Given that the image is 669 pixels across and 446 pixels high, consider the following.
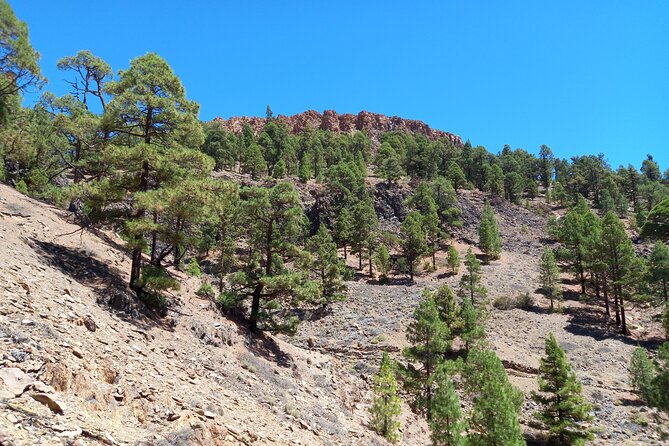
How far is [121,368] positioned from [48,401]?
3.28 meters

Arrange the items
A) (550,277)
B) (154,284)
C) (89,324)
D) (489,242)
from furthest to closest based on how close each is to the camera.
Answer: (489,242)
(550,277)
(154,284)
(89,324)

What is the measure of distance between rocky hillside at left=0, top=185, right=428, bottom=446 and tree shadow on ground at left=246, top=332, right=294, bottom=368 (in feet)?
0.27

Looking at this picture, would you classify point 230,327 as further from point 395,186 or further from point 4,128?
point 395,186

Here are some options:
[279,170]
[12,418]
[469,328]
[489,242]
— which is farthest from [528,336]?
[279,170]

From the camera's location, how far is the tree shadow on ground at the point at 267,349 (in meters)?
19.9

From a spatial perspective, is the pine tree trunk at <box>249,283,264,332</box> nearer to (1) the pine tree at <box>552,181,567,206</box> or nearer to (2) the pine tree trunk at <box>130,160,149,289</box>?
(2) the pine tree trunk at <box>130,160,149,289</box>

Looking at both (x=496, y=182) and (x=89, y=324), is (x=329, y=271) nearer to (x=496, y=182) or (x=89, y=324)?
(x=89, y=324)

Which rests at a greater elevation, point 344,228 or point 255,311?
point 344,228

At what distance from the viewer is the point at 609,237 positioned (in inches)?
1663

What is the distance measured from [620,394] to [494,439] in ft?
60.5

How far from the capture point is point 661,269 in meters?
42.4

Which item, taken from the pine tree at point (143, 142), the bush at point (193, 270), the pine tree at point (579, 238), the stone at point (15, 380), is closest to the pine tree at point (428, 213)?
the pine tree at point (579, 238)

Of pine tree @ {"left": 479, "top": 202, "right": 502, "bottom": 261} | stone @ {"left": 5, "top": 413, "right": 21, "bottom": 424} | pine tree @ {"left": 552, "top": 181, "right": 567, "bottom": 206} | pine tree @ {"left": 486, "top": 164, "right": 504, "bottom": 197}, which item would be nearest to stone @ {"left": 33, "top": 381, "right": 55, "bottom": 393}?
stone @ {"left": 5, "top": 413, "right": 21, "bottom": 424}

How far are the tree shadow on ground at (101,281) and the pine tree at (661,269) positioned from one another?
4782 centimetres
